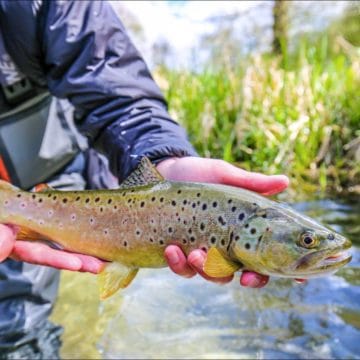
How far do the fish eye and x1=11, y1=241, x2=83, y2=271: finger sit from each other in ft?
2.24

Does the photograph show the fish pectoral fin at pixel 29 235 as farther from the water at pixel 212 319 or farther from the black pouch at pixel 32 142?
the water at pixel 212 319

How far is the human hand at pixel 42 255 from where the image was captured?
174 centimetres

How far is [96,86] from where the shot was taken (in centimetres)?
221

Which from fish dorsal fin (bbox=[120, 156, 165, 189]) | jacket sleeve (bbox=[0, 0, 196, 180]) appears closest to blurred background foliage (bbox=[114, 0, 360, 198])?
jacket sleeve (bbox=[0, 0, 196, 180])

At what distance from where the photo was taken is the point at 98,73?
2232 mm

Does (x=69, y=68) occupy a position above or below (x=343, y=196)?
above

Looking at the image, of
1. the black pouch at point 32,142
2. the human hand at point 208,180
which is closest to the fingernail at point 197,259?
the human hand at point 208,180

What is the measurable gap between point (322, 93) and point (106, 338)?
3224 millimetres

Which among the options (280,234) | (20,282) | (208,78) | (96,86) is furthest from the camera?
(208,78)

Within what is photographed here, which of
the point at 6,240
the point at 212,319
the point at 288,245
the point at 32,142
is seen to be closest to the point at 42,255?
the point at 6,240

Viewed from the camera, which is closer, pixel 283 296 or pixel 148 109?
pixel 148 109

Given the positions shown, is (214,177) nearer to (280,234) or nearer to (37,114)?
(280,234)

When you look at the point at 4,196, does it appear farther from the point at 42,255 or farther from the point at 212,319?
the point at 212,319

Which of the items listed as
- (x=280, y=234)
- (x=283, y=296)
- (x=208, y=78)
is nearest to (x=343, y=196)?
(x=283, y=296)
